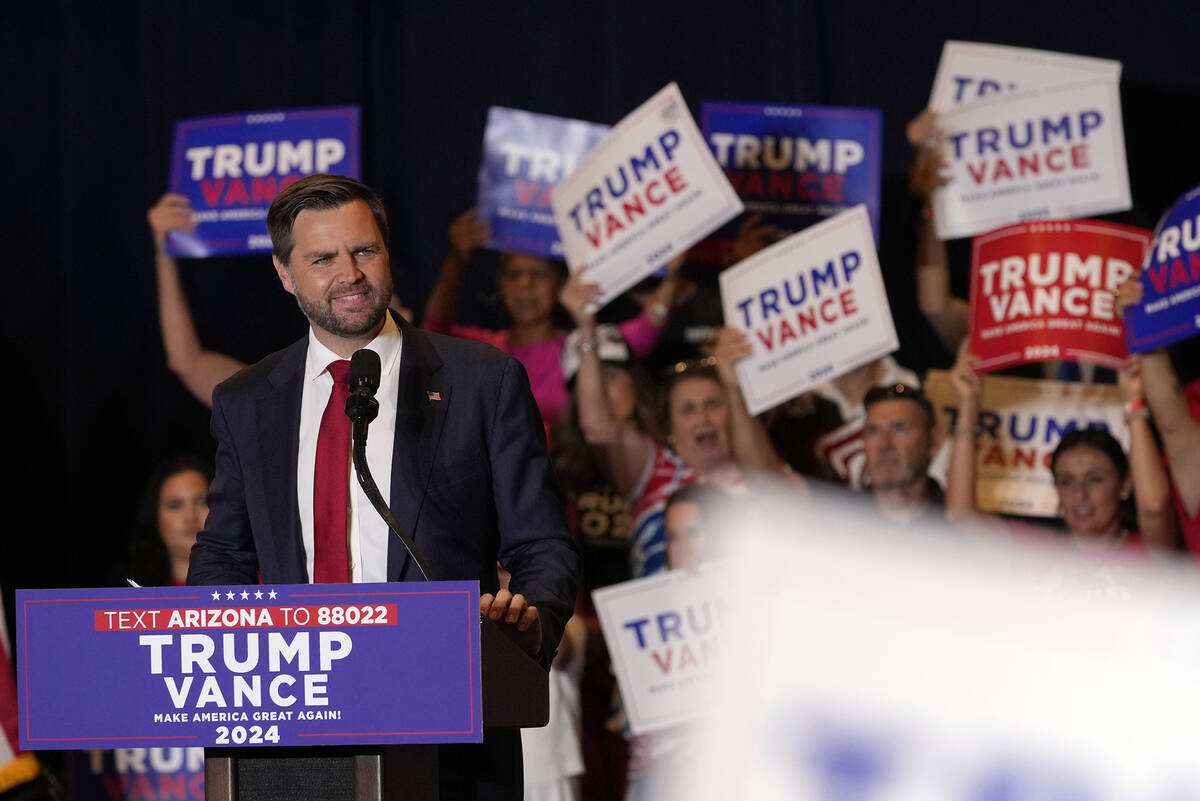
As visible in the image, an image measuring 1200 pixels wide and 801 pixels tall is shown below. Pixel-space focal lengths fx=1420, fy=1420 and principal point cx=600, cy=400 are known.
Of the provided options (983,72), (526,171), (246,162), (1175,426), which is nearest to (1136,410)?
(1175,426)

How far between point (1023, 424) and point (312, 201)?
8.62 ft

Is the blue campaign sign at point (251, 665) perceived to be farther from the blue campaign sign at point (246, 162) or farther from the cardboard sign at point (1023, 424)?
the cardboard sign at point (1023, 424)

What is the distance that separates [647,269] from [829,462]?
738 mm

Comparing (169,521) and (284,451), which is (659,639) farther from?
(284,451)

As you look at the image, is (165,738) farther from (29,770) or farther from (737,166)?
(737,166)

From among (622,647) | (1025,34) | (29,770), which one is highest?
(1025,34)

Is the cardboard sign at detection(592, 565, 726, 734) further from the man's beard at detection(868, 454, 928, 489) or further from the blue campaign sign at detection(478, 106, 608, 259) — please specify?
the blue campaign sign at detection(478, 106, 608, 259)

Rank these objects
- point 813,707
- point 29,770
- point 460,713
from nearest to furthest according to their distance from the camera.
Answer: point 460,713 → point 29,770 → point 813,707

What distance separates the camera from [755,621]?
3643 millimetres

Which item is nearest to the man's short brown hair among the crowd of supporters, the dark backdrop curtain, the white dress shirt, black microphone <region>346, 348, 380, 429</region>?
the white dress shirt

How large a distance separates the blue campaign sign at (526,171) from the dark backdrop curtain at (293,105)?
0.84 ft

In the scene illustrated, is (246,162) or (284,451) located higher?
(246,162)

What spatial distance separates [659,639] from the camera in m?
3.52

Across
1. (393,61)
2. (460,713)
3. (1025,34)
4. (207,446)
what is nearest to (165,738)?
(460,713)
